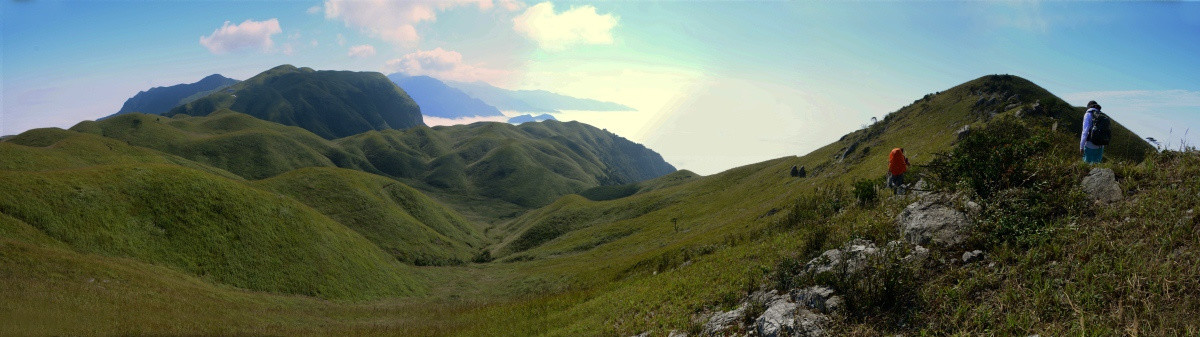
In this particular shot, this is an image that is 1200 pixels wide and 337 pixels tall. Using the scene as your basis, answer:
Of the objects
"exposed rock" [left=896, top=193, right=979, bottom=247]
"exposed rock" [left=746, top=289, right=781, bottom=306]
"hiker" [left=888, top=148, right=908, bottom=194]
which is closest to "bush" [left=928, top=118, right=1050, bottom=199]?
"exposed rock" [left=896, top=193, right=979, bottom=247]

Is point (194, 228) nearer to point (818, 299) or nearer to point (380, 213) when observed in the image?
point (380, 213)

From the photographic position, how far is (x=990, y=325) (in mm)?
9055

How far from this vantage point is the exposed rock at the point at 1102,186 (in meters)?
11.2

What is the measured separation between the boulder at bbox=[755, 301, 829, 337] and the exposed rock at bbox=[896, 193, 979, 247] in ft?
13.9

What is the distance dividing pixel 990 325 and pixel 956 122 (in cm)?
8337

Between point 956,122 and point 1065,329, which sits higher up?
point 956,122

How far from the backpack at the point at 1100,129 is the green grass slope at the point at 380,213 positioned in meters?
90.4

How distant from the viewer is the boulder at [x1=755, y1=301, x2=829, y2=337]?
36.2ft

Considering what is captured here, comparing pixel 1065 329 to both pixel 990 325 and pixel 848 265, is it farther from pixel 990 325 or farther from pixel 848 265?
pixel 848 265

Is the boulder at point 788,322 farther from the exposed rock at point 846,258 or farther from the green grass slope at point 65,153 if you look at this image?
the green grass slope at point 65,153

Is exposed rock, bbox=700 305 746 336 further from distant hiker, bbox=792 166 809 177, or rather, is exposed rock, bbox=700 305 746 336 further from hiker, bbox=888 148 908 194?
distant hiker, bbox=792 166 809 177

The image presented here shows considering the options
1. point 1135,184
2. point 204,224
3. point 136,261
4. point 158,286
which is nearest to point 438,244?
point 204,224

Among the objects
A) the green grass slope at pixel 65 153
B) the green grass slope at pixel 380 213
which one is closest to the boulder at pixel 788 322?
the green grass slope at pixel 380 213

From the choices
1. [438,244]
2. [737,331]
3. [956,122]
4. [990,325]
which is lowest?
[438,244]
